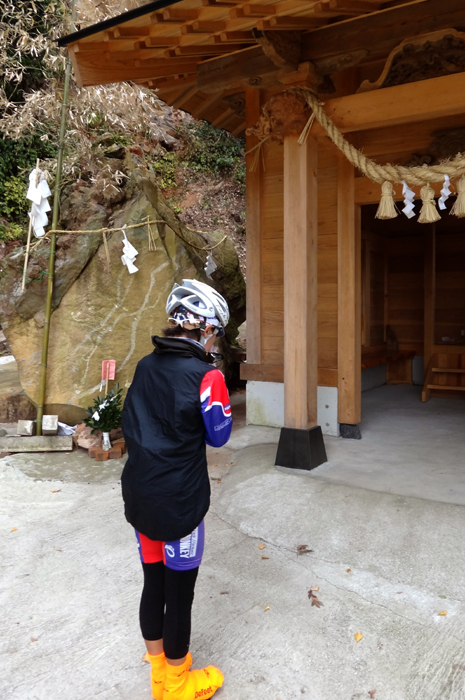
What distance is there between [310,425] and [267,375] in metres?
1.17

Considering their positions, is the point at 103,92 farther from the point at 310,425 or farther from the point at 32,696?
the point at 32,696

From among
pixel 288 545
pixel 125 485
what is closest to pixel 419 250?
pixel 288 545

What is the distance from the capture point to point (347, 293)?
4594 millimetres

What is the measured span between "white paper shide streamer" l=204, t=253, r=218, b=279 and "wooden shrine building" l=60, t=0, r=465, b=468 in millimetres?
1528

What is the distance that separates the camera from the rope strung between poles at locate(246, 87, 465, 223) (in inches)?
125

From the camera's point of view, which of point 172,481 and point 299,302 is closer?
point 172,481

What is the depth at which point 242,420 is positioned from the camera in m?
5.59

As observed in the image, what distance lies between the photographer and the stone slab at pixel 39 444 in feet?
15.4

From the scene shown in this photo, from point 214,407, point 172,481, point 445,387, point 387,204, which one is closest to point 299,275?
point 387,204

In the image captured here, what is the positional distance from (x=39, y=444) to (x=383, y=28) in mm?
4440

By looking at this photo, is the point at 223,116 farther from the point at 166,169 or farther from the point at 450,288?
the point at 166,169

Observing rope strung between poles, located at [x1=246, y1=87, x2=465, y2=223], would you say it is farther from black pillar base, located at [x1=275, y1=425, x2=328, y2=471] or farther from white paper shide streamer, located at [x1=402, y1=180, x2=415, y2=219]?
→ black pillar base, located at [x1=275, y1=425, x2=328, y2=471]

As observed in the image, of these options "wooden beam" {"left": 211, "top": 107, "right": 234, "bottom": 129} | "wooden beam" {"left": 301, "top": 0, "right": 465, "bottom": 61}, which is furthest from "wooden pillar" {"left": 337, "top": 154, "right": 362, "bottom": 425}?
"wooden beam" {"left": 211, "top": 107, "right": 234, "bottom": 129}

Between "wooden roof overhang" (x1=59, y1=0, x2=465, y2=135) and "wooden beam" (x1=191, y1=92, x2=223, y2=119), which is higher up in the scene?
"wooden beam" (x1=191, y1=92, x2=223, y2=119)
